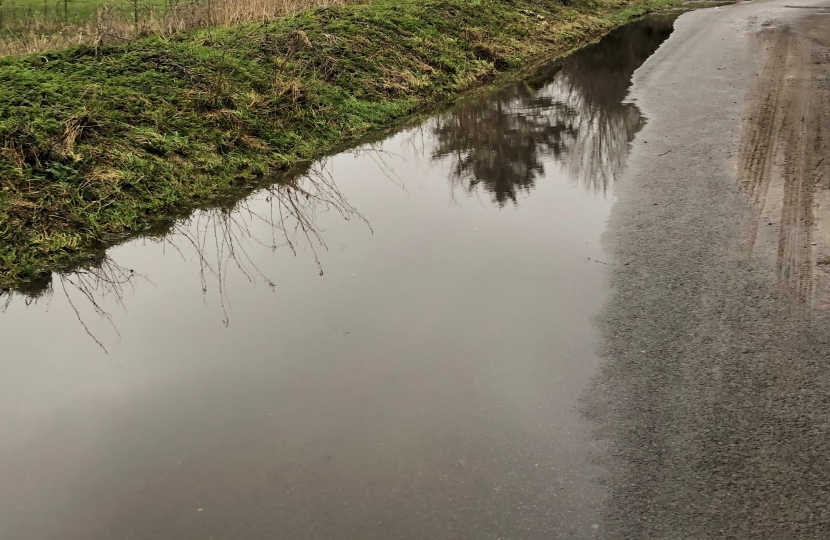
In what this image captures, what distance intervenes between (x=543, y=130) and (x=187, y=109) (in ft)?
18.2

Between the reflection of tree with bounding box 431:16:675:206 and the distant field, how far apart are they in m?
10.2

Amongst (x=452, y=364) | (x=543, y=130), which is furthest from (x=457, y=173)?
(x=452, y=364)

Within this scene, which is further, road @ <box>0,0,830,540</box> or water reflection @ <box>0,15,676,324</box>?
water reflection @ <box>0,15,676,324</box>

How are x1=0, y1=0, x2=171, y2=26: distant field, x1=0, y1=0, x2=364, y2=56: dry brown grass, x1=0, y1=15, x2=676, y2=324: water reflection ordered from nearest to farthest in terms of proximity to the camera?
x1=0, y1=15, x2=676, y2=324: water reflection < x1=0, y1=0, x2=364, y2=56: dry brown grass < x1=0, y1=0, x2=171, y2=26: distant field

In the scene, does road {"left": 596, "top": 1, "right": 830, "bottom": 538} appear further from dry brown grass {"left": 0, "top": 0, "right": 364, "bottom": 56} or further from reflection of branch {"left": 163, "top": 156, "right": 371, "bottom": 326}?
dry brown grass {"left": 0, "top": 0, "right": 364, "bottom": 56}

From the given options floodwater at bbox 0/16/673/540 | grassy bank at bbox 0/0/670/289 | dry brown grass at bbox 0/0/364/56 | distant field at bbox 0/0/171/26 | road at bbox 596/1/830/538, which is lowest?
road at bbox 596/1/830/538

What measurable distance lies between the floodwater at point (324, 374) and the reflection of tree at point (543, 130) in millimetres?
311

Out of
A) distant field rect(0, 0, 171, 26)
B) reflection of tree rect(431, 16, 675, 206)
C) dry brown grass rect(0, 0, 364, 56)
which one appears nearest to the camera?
reflection of tree rect(431, 16, 675, 206)

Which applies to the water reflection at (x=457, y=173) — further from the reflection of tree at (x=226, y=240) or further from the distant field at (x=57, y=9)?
the distant field at (x=57, y=9)

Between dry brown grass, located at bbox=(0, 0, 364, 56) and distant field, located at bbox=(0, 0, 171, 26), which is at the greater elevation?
distant field, located at bbox=(0, 0, 171, 26)

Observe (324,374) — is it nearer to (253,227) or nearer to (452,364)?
(452,364)

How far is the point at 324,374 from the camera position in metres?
5.70

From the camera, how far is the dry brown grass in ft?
45.9

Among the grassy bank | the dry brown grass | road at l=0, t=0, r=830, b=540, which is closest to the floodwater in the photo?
road at l=0, t=0, r=830, b=540
